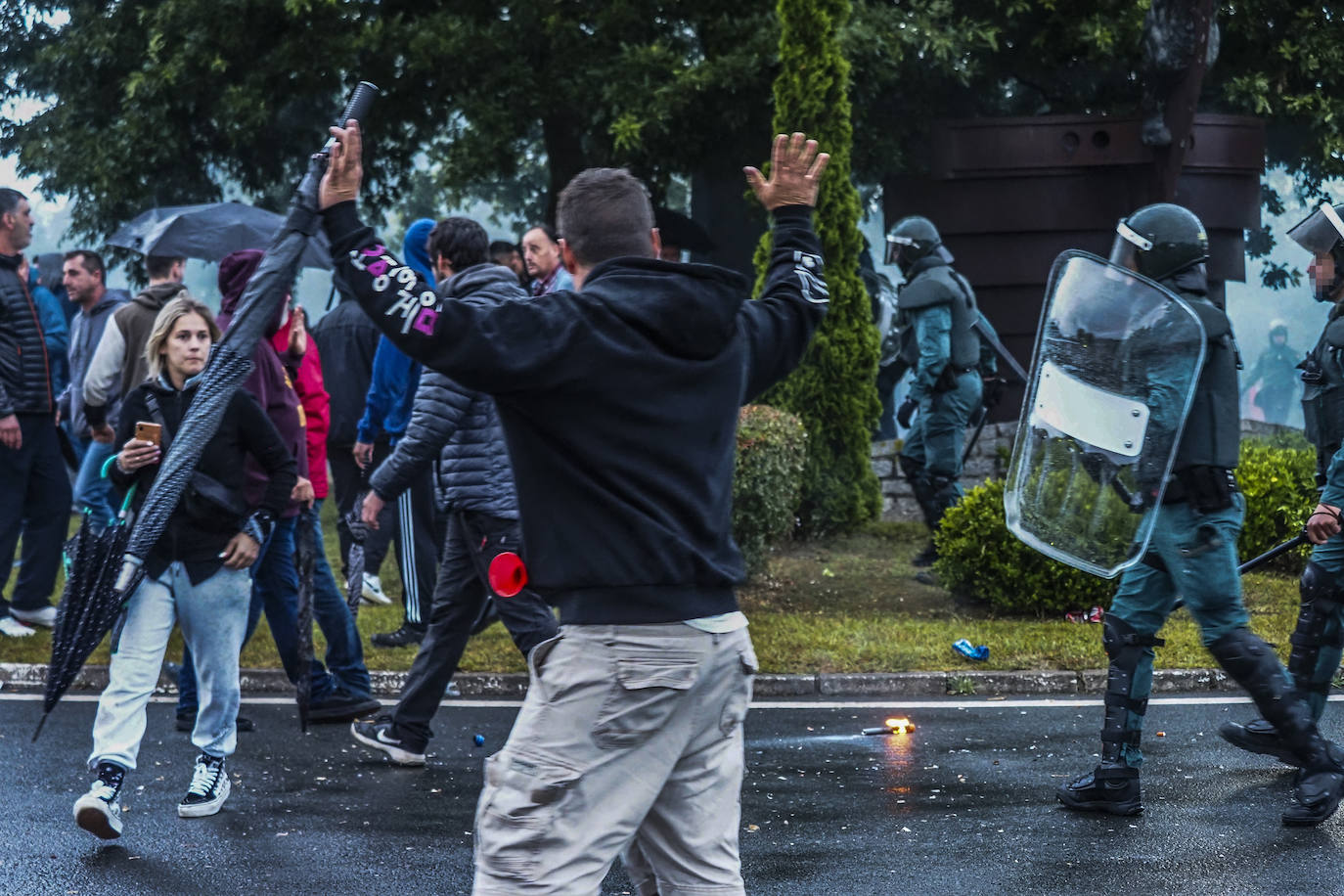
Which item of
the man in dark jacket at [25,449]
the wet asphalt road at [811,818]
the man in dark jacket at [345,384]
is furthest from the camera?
the man in dark jacket at [345,384]

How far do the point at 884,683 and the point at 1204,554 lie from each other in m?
2.87

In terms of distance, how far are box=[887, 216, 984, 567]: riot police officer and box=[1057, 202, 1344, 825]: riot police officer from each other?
5145mm

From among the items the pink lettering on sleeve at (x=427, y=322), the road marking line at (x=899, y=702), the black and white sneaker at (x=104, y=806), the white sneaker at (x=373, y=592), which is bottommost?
the white sneaker at (x=373, y=592)

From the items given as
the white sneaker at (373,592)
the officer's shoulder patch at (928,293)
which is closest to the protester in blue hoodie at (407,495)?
the white sneaker at (373,592)

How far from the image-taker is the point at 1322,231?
5.94 meters

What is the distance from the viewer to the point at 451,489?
626 centimetres

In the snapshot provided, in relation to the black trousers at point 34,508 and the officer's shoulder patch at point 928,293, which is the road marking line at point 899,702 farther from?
the officer's shoulder patch at point 928,293

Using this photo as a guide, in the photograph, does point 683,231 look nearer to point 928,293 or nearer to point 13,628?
point 928,293

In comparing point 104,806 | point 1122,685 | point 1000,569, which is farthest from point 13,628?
point 1122,685

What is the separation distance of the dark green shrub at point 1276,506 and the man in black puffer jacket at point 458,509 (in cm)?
581

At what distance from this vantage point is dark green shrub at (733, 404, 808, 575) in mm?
10523

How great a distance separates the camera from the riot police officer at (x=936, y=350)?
35.1 feet

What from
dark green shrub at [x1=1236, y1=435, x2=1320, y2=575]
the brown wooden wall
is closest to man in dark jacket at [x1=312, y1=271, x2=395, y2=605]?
dark green shrub at [x1=1236, y1=435, x2=1320, y2=575]

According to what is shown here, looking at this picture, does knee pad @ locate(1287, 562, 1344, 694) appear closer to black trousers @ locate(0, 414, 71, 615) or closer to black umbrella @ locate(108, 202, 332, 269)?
black trousers @ locate(0, 414, 71, 615)
